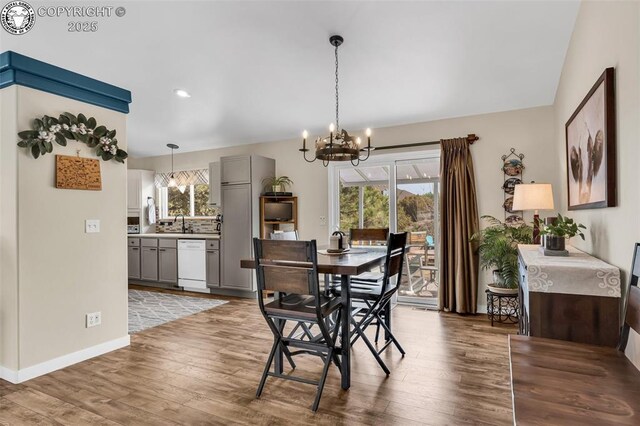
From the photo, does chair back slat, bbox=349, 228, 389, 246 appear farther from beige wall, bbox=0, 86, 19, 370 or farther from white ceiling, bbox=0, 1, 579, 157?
beige wall, bbox=0, 86, 19, 370

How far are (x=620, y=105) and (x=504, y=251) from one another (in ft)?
7.36

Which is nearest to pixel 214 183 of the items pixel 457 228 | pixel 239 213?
pixel 239 213

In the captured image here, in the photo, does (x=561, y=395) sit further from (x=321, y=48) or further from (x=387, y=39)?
(x=321, y=48)

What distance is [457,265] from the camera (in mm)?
4320

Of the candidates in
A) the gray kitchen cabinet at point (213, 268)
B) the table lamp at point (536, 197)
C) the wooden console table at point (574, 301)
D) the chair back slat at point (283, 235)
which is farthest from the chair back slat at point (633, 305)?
the gray kitchen cabinet at point (213, 268)

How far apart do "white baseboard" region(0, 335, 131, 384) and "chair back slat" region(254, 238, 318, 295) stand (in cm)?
183

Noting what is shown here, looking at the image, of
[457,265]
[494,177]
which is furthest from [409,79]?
[457,265]

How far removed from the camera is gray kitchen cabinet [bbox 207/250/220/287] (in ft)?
18.4

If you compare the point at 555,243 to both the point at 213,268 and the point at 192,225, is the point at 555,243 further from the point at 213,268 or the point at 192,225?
the point at 192,225

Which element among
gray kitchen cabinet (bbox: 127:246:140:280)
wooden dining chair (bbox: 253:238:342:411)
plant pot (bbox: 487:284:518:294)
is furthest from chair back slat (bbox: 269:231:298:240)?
gray kitchen cabinet (bbox: 127:246:140:280)

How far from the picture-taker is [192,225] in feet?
22.3

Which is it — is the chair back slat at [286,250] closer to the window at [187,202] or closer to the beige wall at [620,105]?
the beige wall at [620,105]

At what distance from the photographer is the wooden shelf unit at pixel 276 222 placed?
5480 mm

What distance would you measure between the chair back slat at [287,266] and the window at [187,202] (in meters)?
4.71
